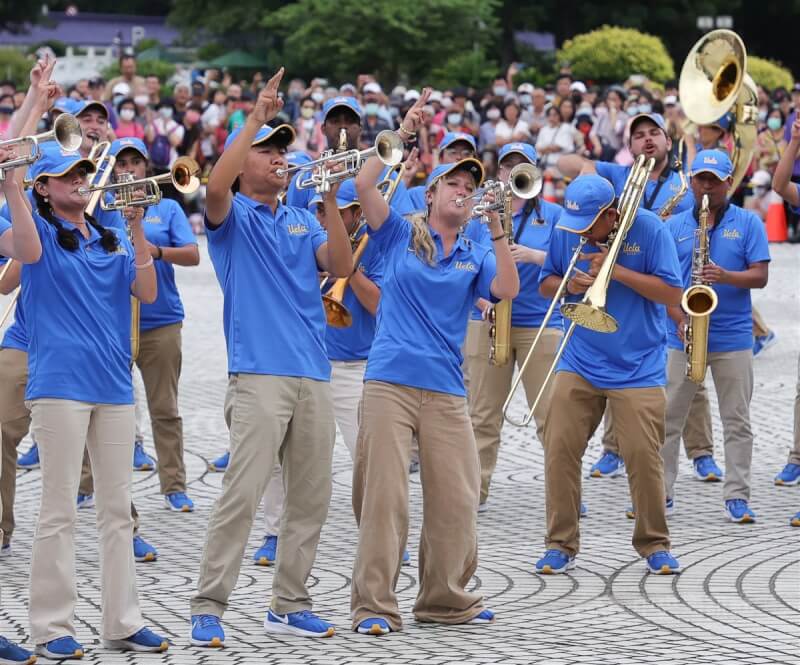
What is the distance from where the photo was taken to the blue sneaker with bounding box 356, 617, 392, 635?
695 centimetres

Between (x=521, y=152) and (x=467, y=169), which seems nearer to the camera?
(x=467, y=169)

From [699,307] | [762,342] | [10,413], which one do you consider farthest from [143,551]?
[762,342]

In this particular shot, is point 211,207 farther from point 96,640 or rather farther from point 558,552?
point 558,552

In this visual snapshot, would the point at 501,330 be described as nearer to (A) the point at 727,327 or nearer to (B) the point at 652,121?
(A) the point at 727,327

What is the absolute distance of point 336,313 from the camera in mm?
8500

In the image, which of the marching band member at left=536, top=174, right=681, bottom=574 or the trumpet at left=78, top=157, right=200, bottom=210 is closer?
the trumpet at left=78, top=157, right=200, bottom=210

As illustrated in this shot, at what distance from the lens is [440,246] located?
730cm

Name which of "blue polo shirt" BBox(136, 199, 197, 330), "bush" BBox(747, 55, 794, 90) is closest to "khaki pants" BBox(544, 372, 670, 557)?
"blue polo shirt" BBox(136, 199, 197, 330)

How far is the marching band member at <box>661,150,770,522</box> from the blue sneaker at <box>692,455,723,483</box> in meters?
0.98

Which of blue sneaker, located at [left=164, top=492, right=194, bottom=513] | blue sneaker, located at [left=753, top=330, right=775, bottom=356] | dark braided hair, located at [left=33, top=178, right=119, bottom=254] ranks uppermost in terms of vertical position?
dark braided hair, located at [left=33, top=178, right=119, bottom=254]

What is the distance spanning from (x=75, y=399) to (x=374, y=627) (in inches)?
60.5

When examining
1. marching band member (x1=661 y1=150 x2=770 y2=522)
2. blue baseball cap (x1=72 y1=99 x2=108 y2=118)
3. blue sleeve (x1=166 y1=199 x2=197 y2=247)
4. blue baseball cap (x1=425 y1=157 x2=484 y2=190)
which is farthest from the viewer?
blue baseball cap (x1=72 y1=99 x2=108 y2=118)

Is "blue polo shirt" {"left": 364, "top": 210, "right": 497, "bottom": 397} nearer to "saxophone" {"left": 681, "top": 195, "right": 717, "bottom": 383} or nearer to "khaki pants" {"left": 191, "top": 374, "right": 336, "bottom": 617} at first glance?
"khaki pants" {"left": 191, "top": 374, "right": 336, "bottom": 617}

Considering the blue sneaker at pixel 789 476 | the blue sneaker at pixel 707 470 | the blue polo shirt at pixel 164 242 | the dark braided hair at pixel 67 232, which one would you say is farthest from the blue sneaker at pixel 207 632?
the blue sneaker at pixel 789 476
